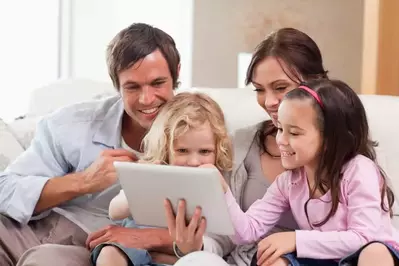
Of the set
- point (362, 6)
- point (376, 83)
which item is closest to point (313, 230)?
point (376, 83)

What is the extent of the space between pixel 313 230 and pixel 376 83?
1.32 m

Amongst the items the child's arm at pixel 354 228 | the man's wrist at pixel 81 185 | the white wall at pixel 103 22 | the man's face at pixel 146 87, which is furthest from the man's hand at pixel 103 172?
the white wall at pixel 103 22

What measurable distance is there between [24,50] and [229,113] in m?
1.69

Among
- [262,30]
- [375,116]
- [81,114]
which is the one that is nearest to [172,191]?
Result: [81,114]

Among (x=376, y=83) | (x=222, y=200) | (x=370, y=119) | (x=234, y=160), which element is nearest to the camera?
(x=222, y=200)

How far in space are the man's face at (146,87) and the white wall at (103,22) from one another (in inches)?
59.7

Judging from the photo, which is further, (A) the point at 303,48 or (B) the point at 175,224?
(A) the point at 303,48

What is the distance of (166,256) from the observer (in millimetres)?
1608

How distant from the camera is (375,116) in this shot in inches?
73.5

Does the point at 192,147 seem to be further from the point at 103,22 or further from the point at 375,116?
the point at 103,22

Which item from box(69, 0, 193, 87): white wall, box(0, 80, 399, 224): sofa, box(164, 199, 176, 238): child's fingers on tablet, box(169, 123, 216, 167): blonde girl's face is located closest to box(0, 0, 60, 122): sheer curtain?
box(69, 0, 193, 87): white wall

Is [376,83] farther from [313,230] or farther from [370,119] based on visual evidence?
[313,230]

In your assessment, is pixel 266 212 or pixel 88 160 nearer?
pixel 266 212

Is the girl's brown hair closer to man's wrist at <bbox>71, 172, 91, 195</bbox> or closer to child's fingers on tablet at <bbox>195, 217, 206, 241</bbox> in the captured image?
child's fingers on tablet at <bbox>195, 217, 206, 241</bbox>
